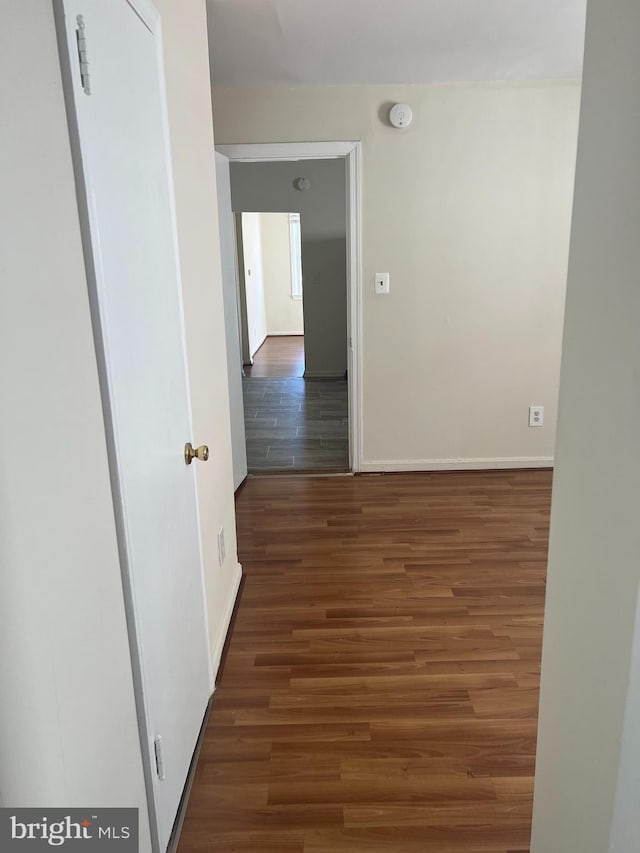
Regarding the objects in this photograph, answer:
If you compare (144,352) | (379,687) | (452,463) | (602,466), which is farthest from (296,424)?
(602,466)

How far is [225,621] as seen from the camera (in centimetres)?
260

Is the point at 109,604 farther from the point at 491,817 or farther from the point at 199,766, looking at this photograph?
the point at 491,817

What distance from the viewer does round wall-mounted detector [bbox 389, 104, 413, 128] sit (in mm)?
3799

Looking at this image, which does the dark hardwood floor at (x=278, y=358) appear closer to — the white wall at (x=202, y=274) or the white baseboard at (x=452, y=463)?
the white baseboard at (x=452, y=463)

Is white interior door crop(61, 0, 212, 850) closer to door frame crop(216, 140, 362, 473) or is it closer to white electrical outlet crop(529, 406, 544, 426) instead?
door frame crop(216, 140, 362, 473)

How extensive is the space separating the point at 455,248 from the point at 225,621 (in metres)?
2.71

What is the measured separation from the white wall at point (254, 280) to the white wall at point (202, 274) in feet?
20.8

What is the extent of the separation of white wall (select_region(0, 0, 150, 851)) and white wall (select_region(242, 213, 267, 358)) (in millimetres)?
7821

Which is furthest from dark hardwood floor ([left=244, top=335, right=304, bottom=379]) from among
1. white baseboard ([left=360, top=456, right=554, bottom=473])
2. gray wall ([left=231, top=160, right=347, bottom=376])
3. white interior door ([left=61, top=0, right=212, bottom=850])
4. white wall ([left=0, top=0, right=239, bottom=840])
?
white wall ([left=0, top=0, right=239, bottom=840])

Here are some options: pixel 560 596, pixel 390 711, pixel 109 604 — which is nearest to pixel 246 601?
pixel 390 711

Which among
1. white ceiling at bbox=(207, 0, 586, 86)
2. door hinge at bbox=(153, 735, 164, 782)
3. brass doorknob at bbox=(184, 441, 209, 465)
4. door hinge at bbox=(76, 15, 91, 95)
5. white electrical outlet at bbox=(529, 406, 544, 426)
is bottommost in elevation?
door hinge at bbox=(153, 735, 164, 782)

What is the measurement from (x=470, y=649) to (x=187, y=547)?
1248mm

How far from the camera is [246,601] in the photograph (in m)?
2.85

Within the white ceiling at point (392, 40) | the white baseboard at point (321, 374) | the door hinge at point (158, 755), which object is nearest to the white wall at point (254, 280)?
the white baseboard at point (321, 374)
